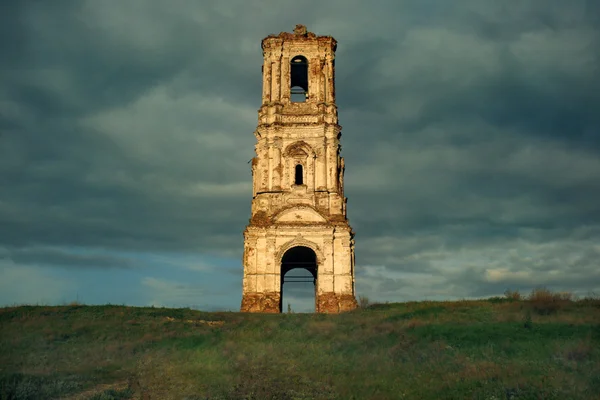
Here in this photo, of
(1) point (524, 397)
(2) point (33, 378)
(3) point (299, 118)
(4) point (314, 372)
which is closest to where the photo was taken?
(1) point (524, 397)

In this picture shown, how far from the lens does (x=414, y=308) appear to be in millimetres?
24656

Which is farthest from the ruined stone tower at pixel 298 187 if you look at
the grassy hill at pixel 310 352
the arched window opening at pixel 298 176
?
the grassy hill at pixel 310 352

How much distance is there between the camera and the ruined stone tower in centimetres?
2897

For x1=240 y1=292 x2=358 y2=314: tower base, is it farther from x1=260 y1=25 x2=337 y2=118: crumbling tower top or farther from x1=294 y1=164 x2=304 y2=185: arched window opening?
x1=260 y1=25 x2=337 y2=118: crumbling tower top

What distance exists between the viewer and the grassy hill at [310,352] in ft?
38.7

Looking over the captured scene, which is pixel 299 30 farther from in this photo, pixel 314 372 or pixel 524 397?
pixel 524 397

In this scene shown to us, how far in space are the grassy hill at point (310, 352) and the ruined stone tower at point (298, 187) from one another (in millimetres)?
4498

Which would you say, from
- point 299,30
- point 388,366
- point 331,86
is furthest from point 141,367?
point 299,30

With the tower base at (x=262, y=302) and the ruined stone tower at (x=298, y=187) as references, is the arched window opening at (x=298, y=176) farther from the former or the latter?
the tower base at (x=262, y=302)

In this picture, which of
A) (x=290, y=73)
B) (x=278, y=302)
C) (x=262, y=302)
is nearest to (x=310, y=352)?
(x=278, y=302)

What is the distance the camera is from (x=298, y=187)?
1222 inches

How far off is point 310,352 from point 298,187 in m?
15.7

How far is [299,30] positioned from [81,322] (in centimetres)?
2221

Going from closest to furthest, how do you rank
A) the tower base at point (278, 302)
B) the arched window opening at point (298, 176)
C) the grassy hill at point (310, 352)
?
the grassy hill at point (310, 352) → the tower base at point (278, 302) → the arched window opening at point (298, 176)
